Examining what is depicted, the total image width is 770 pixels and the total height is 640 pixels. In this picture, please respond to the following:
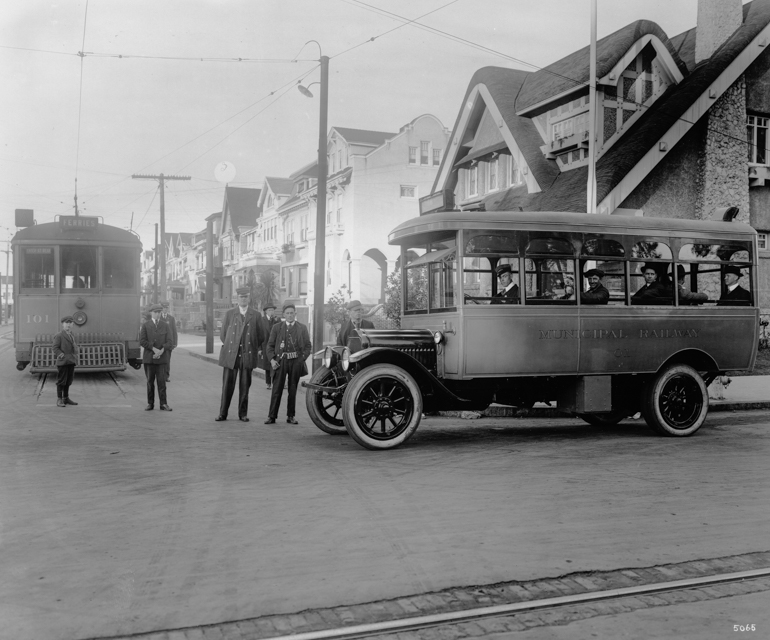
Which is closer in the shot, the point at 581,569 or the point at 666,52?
the point at 581,569

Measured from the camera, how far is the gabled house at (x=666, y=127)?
2072 centimetres

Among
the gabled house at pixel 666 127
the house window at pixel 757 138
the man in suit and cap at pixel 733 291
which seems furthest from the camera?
the house window at pixel 757 138

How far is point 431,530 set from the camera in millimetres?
5801

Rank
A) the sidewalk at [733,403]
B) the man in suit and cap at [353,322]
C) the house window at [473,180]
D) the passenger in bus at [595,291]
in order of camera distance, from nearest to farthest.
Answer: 1. the passenger in bus at [595,291]
2. the sidewalk at [733,403]
3. the man in suit and cap at [353,322]
4. the house window at [473,180]

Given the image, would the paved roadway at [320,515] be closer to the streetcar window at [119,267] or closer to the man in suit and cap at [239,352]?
the man in suit and cap at [239,352]

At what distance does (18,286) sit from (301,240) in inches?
1392

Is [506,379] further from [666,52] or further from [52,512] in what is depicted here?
[666,52]

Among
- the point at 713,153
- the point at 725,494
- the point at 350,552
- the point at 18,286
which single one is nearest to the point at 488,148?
the point at 713,153

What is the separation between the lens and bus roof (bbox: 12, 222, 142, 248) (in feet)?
62.7

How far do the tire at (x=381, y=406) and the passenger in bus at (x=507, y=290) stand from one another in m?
1.44

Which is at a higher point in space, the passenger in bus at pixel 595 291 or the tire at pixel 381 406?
the passenger in bus at pixel 595 291

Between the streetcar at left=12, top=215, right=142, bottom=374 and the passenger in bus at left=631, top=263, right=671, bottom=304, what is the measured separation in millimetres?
12609

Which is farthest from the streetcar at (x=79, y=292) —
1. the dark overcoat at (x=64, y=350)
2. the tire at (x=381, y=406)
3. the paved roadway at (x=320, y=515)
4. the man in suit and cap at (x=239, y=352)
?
the tire at (x=381, y=406)

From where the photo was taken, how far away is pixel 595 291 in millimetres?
10234
